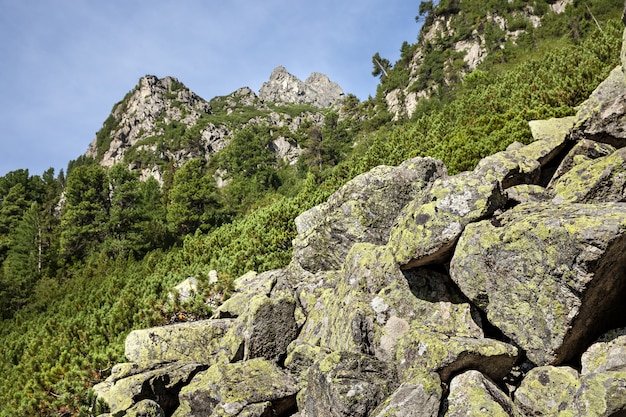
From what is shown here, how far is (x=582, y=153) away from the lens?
1122cm

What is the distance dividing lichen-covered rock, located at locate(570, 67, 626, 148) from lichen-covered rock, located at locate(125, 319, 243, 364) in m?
13.1

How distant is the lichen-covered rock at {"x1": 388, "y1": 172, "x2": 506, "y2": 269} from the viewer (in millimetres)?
8508

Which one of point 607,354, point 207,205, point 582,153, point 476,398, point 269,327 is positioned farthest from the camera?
point 207,205

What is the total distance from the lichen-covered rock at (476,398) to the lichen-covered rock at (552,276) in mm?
1143

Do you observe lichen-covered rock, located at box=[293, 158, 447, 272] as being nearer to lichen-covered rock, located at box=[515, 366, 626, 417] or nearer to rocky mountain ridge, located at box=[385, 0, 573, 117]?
lichen-covered rock, located at box=[515, 366, 626, 417]

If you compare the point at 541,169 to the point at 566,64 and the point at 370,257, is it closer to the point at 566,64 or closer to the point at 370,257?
the point at 370,257

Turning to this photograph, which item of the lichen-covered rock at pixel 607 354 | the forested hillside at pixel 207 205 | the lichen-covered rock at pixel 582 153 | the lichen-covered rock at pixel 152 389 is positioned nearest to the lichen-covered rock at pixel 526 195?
the lichen-covered rock at pixel 582 153

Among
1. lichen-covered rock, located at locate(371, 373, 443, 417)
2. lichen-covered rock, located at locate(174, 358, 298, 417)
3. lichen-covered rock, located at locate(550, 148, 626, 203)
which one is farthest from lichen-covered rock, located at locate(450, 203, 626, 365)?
lichen-covered rock, located at locate(174, 358, 298, 417)

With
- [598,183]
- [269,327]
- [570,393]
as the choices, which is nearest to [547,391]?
[570,393]

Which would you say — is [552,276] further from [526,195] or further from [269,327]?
[269,327]

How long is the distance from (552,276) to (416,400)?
338cm

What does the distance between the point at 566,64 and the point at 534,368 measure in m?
31.5

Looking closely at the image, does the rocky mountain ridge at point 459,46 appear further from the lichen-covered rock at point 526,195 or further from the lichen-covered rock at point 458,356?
the lichen-covered rock at point 458,356

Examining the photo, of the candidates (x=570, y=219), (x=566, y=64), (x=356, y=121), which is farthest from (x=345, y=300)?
(x=356, y=121)
